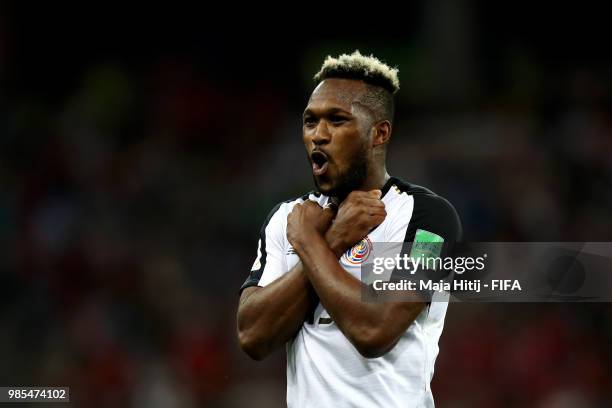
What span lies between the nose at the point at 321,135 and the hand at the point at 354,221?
26cm

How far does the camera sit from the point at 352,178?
394 cm

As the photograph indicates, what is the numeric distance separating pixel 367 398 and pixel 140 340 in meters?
5.82

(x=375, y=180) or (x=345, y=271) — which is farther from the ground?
(x=375, y=180)

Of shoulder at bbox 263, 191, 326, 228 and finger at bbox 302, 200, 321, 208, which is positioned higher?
shoulder at bbox 263, 191, 326, 228

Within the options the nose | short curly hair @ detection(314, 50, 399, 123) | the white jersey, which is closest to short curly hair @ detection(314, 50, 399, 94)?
short curly hair @ detection(314, 50, 399, 123)

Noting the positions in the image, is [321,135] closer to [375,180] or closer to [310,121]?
[310,121]

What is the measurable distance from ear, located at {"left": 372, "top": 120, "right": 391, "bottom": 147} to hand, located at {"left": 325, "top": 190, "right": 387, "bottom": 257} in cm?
27

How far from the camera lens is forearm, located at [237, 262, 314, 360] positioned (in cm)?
370

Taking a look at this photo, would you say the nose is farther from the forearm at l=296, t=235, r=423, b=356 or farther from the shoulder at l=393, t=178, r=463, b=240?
the forearm at l=296, t=235, r=423, b=356

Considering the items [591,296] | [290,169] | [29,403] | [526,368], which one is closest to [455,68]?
[290,169]

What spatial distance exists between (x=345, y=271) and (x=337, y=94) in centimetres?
75

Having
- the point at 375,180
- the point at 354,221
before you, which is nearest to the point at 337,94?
the point at 375,180

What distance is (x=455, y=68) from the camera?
1205 cm

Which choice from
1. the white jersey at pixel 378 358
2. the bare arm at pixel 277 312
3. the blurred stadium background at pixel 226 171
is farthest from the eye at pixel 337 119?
Answer: the blurred stadium background at pixel 226 171
